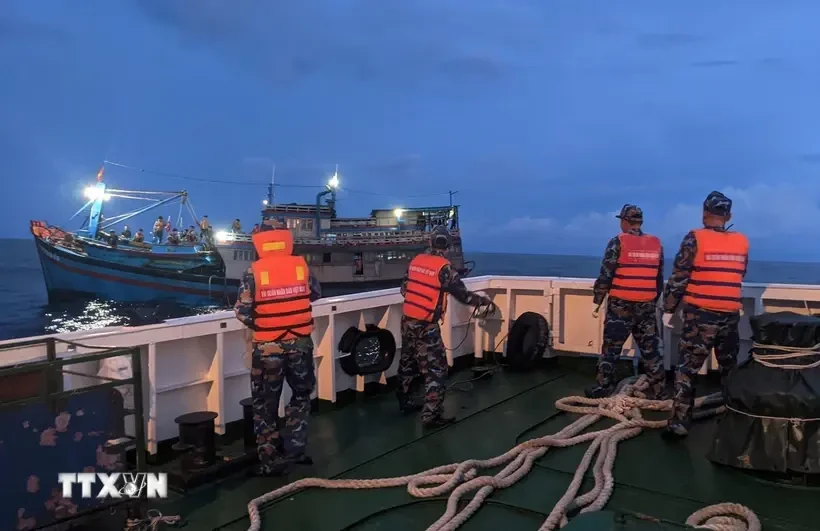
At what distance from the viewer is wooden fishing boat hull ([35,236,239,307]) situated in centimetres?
3400

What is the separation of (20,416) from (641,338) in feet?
14.0

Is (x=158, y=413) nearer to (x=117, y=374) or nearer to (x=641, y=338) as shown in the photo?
(x=117, y=374)

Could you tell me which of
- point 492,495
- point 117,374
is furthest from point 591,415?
point 117,374

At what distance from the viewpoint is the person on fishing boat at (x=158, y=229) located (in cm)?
3609

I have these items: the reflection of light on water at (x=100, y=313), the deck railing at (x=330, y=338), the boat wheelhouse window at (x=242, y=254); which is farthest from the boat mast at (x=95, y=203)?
the deck railing at (x=330, y=338)

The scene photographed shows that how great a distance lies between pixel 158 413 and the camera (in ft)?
13.1

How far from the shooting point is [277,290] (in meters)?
3.48

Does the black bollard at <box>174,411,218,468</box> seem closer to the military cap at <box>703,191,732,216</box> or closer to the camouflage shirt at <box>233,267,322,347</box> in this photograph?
the camouflage shirt at <box>233,267,322,347</box>

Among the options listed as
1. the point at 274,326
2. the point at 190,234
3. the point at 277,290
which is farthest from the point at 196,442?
the point at 190,234

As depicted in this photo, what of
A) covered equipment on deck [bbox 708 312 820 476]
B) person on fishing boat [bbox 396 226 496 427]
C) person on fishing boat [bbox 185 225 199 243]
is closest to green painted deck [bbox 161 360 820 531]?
covered equipment on deck [bbox 708 312 820 476]

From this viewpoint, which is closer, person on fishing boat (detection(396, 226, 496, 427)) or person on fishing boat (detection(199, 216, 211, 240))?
person on fishing boat (detection(396, 226, 496, 427))

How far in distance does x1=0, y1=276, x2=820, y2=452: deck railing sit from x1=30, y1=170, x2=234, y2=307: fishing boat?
28.9m

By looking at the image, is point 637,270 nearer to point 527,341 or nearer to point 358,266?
point 527,341

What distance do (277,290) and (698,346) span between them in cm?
287
